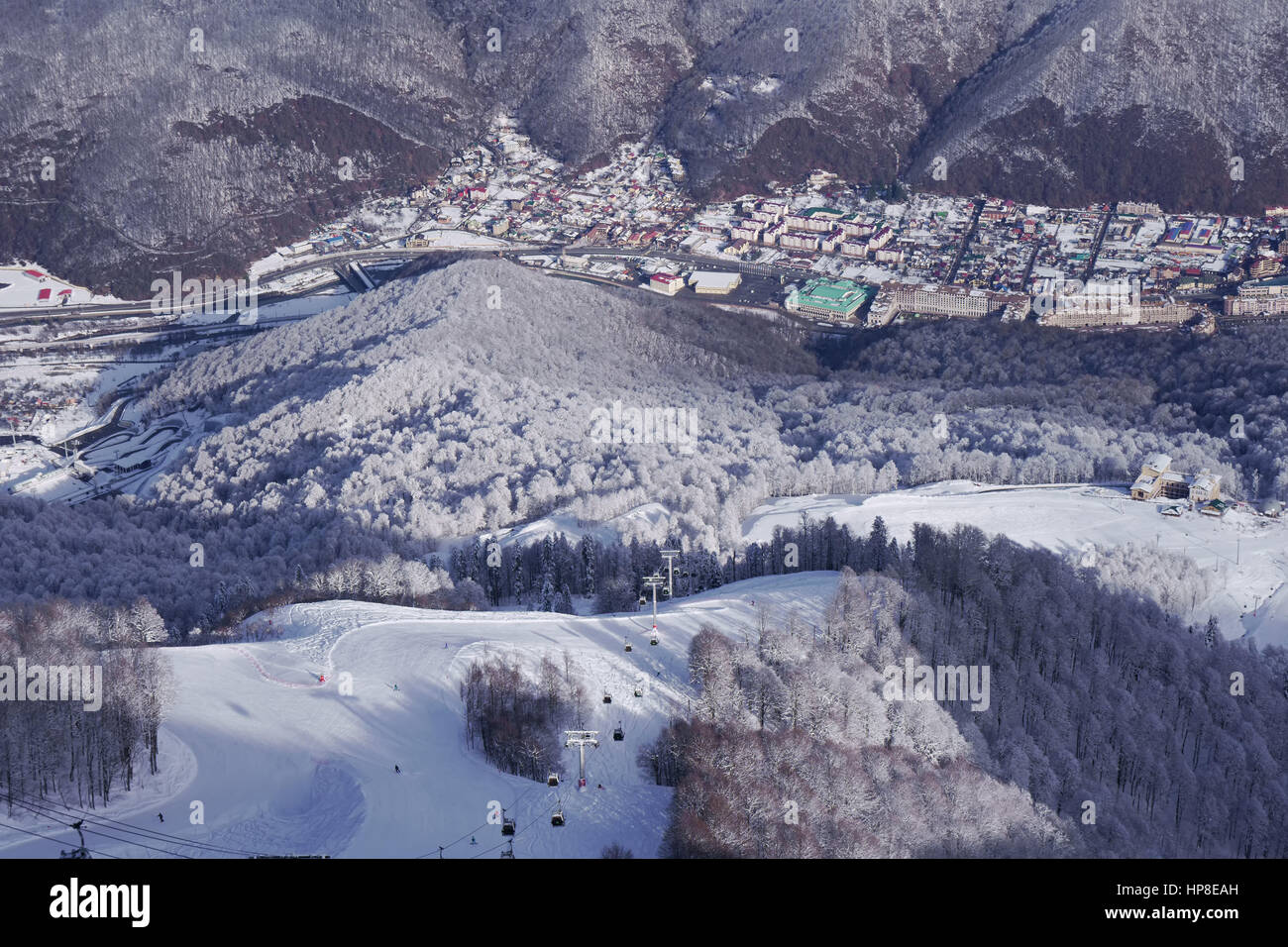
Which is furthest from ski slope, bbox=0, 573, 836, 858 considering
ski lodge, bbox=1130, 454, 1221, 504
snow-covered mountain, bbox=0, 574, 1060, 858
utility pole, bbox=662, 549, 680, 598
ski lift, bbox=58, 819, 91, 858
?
ski lodge, bbox=1130, 454, 1221, 504

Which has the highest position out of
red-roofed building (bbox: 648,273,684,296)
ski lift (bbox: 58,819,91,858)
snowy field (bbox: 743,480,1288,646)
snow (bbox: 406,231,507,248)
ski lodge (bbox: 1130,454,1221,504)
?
snow (bbox: 406,231,507,248)

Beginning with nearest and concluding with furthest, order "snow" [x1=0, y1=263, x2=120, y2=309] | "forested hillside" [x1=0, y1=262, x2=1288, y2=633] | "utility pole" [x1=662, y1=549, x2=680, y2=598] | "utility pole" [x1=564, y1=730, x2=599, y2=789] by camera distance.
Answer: "utility pole" [x1=564, y1=730, x2=599, y2=789]
"utility pole" [x1=662, y1=549, x2=680, y2=598]
"forested hillside" [x1=0, y1=262, x2=1288, y2=633]
"snow" [x1=0, y1=263, x2=120, y2=309]

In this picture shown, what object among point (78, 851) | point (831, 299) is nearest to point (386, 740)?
point (78, 851)

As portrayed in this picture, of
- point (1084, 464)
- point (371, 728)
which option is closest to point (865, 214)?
point (1084, 464)

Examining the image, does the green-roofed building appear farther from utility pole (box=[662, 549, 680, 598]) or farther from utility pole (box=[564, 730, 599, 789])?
utility pole (box=[564, 730, 599, 789])

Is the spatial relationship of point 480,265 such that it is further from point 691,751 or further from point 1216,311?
point 691,751
